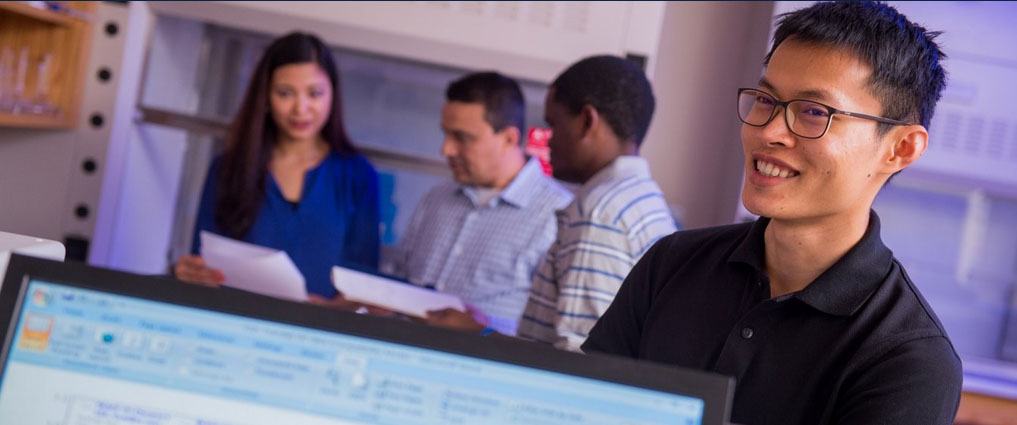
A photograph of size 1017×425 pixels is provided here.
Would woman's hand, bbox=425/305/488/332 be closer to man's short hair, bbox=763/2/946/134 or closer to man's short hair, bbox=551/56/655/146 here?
man's short hair, bbox=551/56/655/146

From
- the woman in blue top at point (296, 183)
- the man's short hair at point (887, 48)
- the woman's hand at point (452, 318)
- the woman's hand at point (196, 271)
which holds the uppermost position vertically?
the man's short hair at point (887, 48)

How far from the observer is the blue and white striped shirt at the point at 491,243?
231cm

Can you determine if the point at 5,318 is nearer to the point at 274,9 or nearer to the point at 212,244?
the point at 212,244

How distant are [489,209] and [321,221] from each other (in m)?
0.43

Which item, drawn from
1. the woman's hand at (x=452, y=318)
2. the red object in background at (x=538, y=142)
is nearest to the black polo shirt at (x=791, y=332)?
the woman's hand at (x=452, y=318)

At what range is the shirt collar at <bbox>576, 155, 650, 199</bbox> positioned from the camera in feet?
5.51

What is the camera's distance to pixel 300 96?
232cm

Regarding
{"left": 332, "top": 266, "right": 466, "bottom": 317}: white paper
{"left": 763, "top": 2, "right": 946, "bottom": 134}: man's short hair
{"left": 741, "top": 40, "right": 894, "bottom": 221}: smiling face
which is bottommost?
{"left": 332, "top": 266, "right": 466, "bottom": 317}: white paper

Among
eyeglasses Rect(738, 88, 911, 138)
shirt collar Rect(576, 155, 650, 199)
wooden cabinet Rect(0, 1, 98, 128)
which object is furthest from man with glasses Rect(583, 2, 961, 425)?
wooden cabinet Rect(0, 1, 98, 128)

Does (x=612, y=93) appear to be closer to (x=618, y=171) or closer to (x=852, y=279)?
(x=618, y=171)

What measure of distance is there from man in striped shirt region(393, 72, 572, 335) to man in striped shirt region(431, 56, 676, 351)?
1.34 feet

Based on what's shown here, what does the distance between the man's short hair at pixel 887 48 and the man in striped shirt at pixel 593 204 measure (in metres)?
0.52

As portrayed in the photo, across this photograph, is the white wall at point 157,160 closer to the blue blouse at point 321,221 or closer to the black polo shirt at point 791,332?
the blue blouse at point 321,221

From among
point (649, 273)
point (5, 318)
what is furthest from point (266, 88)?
point (5, 318)
